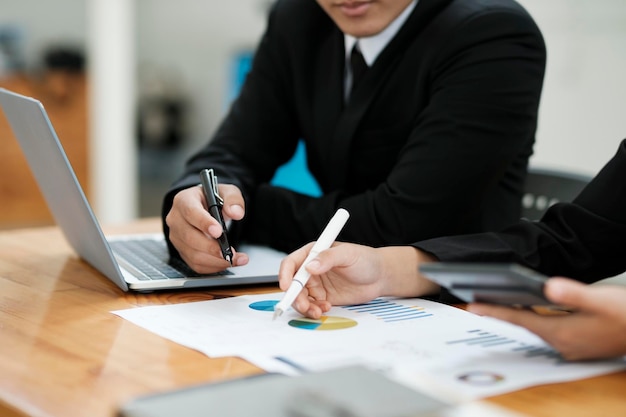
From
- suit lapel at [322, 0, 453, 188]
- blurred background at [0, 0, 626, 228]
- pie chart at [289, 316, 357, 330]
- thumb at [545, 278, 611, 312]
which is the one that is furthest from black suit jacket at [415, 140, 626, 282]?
blurred background at [0, 0, 626, 228]

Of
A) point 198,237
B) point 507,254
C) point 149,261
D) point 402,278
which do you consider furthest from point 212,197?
point 507,254

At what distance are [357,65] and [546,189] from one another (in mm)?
419

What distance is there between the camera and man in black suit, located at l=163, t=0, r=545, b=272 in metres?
1.25

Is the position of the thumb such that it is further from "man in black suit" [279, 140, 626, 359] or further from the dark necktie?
the dark necktie

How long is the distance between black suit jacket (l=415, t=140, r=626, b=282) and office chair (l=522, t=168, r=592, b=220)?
384 mm

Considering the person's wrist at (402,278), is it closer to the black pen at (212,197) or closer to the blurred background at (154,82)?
the black pen at (212,197)

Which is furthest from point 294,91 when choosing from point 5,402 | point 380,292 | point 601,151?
point 601,151

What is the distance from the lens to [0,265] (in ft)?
3.99

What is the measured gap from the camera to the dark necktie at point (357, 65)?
4.69 ft

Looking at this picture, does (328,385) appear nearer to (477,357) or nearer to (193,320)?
(477,357)

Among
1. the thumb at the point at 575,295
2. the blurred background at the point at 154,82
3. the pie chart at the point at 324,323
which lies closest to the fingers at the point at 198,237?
the pie chart at the point at 324,323

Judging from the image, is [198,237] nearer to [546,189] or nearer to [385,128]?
[385,128]

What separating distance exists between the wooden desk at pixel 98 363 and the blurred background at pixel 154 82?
187 cm

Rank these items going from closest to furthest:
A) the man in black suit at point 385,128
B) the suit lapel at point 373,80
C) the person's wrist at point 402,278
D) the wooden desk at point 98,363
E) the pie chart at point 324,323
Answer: the wooden desk at point 98,363 < the pie chart at point 324,323 < the person's wrist at point 402,278 < the man in black suit at point 385,128 < the suit lapel at point 373,80
